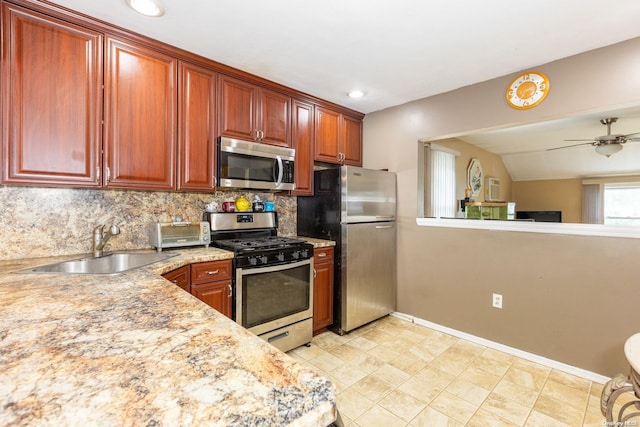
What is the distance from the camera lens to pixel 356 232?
2883 mm

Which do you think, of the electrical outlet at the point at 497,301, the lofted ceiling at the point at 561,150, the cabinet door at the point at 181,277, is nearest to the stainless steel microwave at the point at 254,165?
the cabinet door at the point at 181,277

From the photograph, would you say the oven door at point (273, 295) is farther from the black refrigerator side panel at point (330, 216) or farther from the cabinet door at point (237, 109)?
the cabinet door at point (237, 109)

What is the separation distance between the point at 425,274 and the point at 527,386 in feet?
3.95

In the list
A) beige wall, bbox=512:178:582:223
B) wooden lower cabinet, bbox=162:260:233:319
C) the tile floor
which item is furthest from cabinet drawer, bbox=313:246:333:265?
beige wall, bbox=512:178:582:223

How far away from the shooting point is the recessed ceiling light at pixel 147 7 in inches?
65.1

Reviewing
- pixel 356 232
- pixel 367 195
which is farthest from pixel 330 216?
pixel 367 195

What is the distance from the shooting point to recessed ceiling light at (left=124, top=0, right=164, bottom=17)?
1654 mm

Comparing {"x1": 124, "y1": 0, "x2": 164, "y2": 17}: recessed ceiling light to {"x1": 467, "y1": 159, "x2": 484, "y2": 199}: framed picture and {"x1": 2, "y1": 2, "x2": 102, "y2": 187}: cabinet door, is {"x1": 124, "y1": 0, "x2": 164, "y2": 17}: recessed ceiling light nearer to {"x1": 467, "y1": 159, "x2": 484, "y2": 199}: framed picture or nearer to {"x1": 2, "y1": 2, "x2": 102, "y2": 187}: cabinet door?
{"x1": 2, "y1": 2, "x2": 102, "y2": 187}: cabinet door

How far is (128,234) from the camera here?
88.4 inches

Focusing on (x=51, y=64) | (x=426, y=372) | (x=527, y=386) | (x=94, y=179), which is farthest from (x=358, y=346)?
(x=51, y=64)

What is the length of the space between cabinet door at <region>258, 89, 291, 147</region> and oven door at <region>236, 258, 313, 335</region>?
1124mm

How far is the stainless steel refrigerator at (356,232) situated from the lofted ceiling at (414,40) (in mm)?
901

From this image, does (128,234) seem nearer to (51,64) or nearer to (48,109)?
(48,109)

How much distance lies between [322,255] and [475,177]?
5.82 ft
